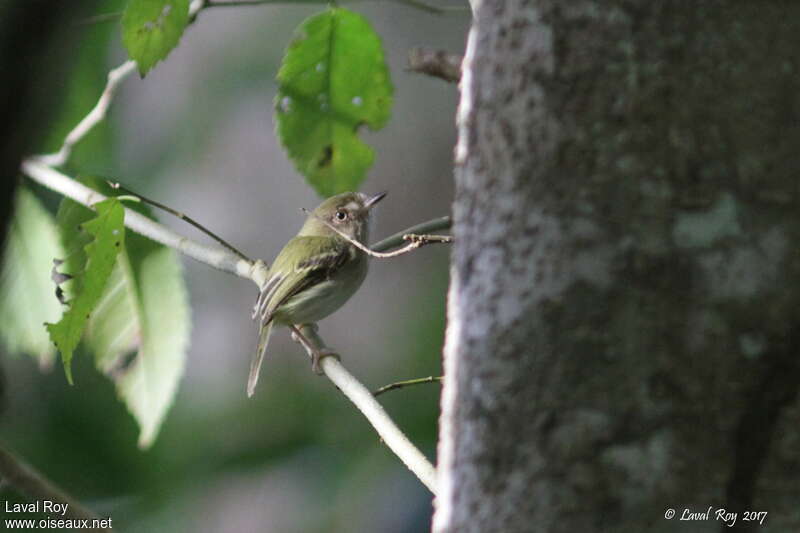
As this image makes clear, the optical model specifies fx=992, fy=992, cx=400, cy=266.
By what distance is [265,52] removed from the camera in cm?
771

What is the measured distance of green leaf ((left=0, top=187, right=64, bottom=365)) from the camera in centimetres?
248

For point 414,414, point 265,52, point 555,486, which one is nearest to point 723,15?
point 555,486

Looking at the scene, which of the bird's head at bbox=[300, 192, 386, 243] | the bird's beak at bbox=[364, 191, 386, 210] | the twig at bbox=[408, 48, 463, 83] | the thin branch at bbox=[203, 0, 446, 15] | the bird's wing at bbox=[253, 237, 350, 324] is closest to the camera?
the twig at bbox=[408, 48, 463, 83]

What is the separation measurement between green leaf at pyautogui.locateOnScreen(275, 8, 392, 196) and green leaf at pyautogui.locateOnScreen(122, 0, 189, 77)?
406mm

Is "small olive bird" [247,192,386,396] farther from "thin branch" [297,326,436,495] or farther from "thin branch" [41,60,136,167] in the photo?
"thin branch" [297,326,436,495]

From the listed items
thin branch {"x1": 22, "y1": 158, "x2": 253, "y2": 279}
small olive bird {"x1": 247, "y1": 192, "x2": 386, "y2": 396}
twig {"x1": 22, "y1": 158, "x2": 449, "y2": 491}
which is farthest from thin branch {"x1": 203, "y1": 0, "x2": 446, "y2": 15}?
small olive bird {"x1": 247, "y1": 192, "x2": 386, "y2": 396}

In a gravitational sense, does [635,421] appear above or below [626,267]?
below

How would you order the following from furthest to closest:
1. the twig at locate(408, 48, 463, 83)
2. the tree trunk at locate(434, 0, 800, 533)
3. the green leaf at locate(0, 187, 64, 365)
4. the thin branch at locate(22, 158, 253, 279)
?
the thin branch at locate(22, 158, 253, 279)
the green leaf at locate(0, 187, 64, 365)
the twig at locate(408, 48, 463, 83)
the tree trunk at locate(434, 0, 800, 533)

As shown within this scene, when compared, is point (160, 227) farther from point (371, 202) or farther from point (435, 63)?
point (371, 202)

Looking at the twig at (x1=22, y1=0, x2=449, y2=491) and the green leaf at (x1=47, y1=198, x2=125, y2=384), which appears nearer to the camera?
the green leaf at (x1=47, y1=198, x2=125, y2=384)

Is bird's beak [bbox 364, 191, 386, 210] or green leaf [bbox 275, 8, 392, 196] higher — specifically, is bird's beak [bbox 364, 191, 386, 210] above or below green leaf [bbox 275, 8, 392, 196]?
below

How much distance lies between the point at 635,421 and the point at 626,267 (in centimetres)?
18

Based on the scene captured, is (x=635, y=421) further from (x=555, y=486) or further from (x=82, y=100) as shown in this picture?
(x=82, y=100)

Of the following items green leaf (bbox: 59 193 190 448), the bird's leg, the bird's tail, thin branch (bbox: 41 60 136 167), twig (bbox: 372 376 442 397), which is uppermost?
thin branch (bbox: 41 60 136 167)
